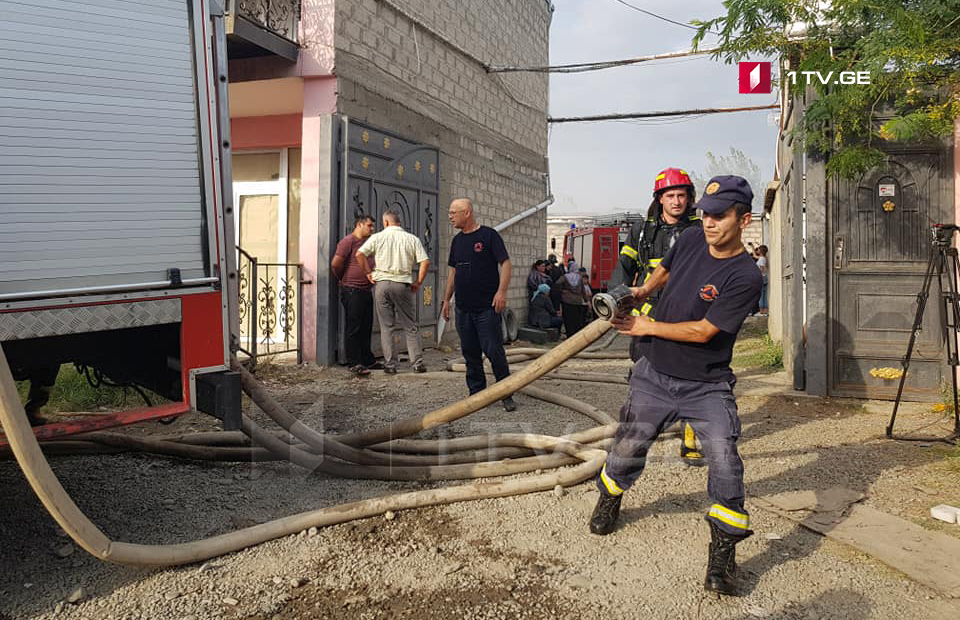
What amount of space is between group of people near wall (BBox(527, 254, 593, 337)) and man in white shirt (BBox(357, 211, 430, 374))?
572 cm

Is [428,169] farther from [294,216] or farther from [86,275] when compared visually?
[86,275]

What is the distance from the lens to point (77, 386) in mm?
6082

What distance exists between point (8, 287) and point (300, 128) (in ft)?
24.6

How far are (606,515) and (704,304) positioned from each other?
1095mm

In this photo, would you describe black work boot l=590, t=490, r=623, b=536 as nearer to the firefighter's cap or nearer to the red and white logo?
the firefighter's cap

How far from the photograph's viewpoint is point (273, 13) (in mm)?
7844

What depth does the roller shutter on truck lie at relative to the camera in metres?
2.74

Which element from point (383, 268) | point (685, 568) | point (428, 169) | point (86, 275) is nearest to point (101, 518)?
point (86, 275)

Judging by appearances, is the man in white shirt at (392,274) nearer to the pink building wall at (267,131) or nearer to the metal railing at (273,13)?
the metal railing at (273,13)

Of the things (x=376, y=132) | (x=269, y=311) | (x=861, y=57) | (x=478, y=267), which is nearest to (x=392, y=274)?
(x=269, y=311)

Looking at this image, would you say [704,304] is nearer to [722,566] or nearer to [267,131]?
[722,566]

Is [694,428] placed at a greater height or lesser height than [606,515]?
greater

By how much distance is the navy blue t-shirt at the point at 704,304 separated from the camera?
294cm

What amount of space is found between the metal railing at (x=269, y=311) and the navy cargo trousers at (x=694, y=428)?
5182mm
